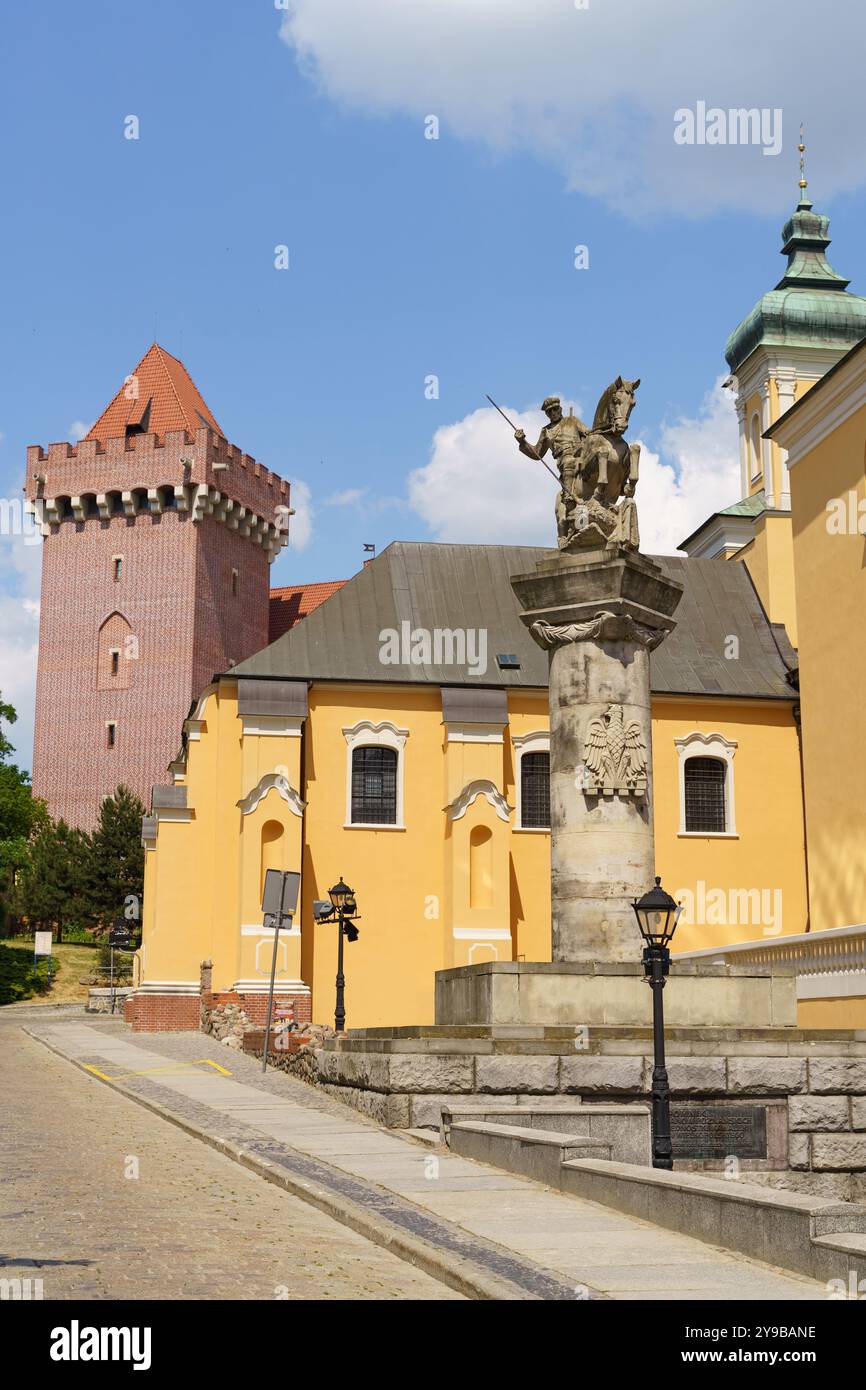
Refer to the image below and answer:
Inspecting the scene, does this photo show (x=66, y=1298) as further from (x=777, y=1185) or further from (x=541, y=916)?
(x=541, y=916)

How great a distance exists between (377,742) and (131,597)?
3370 cm

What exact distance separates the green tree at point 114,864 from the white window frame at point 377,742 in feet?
90.4

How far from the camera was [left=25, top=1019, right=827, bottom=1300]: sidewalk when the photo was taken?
8047mm

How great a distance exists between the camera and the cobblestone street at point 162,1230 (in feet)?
26.1

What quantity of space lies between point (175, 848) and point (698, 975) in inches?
881

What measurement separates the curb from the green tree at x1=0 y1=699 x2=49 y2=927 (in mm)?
47883

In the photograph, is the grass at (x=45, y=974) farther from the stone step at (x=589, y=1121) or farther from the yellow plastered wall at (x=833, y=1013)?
the stone step at (x=589, y=1121)

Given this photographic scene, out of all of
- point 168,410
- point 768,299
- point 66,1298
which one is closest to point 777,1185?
point 66,1298

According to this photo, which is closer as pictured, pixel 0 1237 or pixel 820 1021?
pixel 0 1237

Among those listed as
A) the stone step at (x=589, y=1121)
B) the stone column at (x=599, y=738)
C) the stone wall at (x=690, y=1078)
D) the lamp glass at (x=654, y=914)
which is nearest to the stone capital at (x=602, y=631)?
the stone column at (x=599, y=738)

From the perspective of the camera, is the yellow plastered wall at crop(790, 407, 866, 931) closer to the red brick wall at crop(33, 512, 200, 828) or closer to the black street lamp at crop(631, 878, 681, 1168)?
the black street lamp at crop(631, 878, 681, 1168)

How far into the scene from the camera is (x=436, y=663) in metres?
39.7

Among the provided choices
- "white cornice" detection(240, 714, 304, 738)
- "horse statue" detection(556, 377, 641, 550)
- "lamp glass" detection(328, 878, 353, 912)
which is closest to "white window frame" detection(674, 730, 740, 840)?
"white cornice" detection(240, 714, 304, 738)

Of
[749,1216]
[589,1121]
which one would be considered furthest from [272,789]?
[749,1216]
